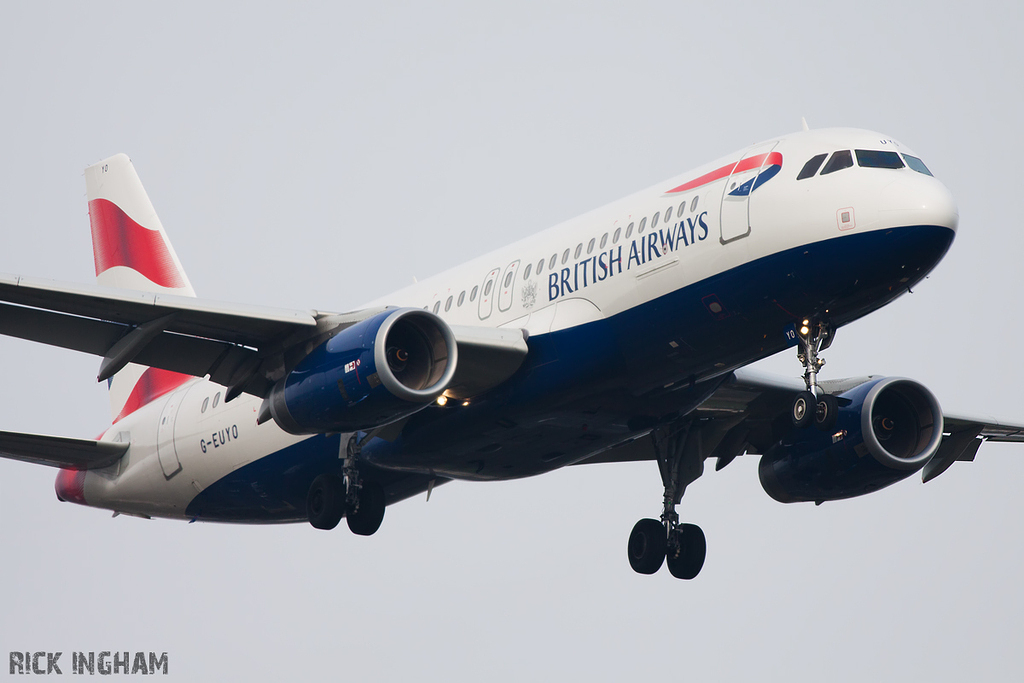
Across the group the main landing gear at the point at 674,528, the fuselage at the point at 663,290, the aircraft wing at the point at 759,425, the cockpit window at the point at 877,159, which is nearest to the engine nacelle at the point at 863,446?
the aircraft wing at the point at 759,425

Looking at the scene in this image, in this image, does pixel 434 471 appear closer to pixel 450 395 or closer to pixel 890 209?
pixel 450 395

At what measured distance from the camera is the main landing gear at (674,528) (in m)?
28.9

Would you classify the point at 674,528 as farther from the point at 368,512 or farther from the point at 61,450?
the point at 61,450

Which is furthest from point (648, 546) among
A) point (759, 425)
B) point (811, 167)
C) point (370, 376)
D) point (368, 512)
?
point (811, 167)

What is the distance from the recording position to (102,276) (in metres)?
35.2

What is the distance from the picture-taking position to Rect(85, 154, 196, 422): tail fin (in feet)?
108

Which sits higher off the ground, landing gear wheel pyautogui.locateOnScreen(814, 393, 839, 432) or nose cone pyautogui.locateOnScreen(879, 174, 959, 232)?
nose cone pyautogui.locateOnScreen(879, 174, 959, 232)

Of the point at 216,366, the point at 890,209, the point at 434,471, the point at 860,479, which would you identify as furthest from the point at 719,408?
the point at 216,366

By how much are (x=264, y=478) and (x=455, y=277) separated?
5.85 metres

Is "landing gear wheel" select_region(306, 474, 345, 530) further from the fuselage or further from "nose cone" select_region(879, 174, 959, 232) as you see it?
"nose cone" select_region(879, 174, 959, 232)

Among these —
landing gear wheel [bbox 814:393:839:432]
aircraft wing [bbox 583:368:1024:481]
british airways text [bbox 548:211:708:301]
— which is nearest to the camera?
landing gear wheel [bbox 814:393:839:432]

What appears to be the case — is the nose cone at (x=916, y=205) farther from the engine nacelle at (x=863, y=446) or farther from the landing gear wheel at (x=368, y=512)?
the landing gear wheel at (x=368, y=512)

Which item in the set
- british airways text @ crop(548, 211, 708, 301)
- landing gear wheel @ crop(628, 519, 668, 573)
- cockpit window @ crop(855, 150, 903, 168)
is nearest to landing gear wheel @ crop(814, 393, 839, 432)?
british airways text @ crop(548, 211, 708, 301)

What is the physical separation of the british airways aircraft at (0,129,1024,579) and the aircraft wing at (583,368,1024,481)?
6 centimetres
